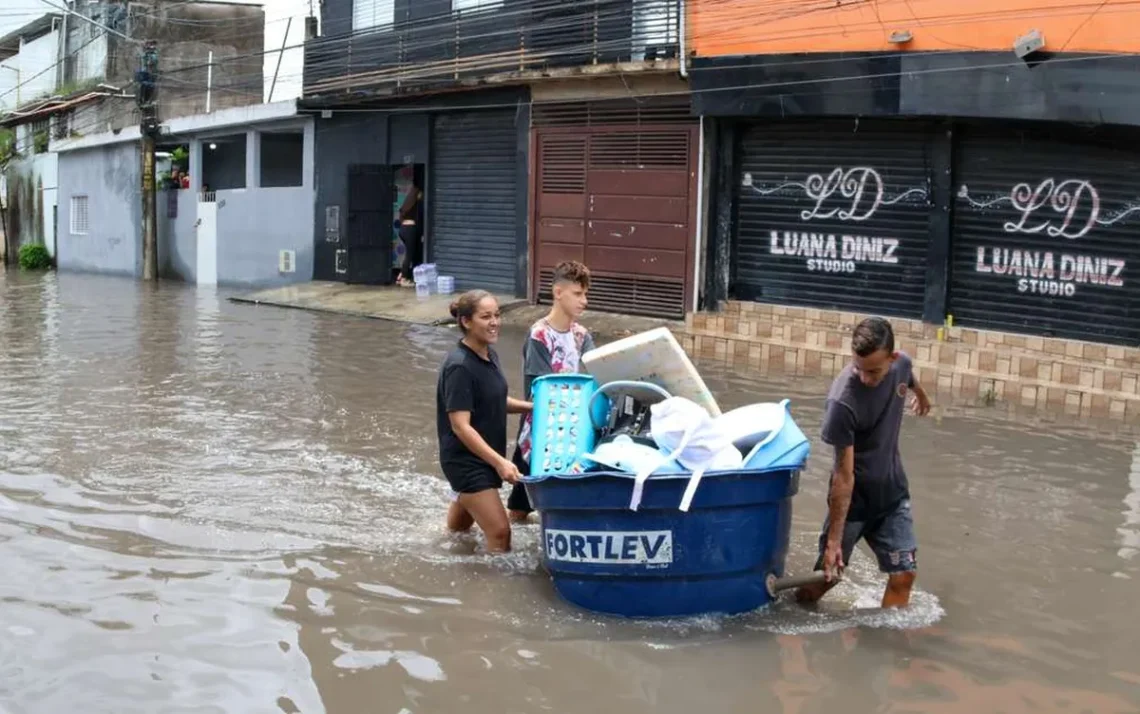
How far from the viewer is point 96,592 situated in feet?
20.6

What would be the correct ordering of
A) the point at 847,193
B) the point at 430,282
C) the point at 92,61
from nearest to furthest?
the point at 847,193 → the point at 430,282 → the point at 92,61

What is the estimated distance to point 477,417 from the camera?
21.2ft

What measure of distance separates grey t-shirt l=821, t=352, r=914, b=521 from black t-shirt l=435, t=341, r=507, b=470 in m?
1.79

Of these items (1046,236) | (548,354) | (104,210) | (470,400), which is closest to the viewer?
(470,400)

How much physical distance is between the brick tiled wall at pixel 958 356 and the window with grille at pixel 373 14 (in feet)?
32.2

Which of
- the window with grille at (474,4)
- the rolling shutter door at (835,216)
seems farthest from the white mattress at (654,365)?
the window with grille at (474,4)

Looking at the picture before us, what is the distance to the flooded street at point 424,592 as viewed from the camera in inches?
203

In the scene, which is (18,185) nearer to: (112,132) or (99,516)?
(112,132)

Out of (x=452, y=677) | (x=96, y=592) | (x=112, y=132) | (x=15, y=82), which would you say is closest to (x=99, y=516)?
(x=96, y=592)

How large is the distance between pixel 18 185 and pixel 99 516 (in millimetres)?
36698

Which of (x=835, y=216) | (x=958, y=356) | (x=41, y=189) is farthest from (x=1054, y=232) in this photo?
(x=41, y=189)

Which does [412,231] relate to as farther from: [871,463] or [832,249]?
[871,463]

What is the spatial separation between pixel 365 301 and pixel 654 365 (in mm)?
15794

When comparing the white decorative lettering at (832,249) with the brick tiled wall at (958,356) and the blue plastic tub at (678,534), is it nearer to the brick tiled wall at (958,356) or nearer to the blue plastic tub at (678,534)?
the brick tiled wall at (958,356)
